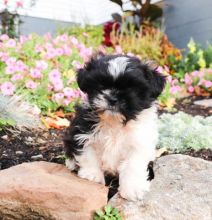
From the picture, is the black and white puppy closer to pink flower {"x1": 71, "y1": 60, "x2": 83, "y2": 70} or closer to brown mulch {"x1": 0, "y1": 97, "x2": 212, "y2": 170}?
brown mulch {"x1": 0, "y1": 97, "x2": 212, "y2": 170}

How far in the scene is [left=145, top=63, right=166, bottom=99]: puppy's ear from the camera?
3588 mm

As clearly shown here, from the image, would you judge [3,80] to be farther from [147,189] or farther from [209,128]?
[147,189]

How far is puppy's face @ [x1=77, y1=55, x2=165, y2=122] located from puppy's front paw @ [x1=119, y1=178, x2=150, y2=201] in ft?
1.60

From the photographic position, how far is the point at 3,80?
6.43 m

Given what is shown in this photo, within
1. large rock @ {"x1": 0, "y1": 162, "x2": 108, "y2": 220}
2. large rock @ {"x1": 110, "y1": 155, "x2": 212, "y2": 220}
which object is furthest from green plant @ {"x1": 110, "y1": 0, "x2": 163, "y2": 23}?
large rock @ {"x1": 0, "y1": 162, "x2": 108, "y2": 220}

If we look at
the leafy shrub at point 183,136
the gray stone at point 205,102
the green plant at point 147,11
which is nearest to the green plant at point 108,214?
the leafy shrub at point 183,136

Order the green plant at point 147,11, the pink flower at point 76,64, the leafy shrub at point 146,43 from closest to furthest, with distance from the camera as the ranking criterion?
the pink flower at point 76,64 < the leafy shrub at point 146,43 < the green plant at point 147,11

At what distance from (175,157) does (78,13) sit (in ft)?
38.8

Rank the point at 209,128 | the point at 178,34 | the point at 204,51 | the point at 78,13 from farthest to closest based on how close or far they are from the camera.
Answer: the point at 78,13 → the point at 178,34 → the point at 204,51 → the point at 209,128

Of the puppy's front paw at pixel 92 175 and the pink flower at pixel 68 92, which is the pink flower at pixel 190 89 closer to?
the pink flower at pixel 68 92

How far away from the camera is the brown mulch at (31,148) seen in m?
4.67

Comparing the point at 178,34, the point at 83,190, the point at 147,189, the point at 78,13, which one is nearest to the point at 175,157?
the point at 147,189

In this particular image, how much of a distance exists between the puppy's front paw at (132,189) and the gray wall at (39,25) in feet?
36.6

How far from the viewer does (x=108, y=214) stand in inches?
133
